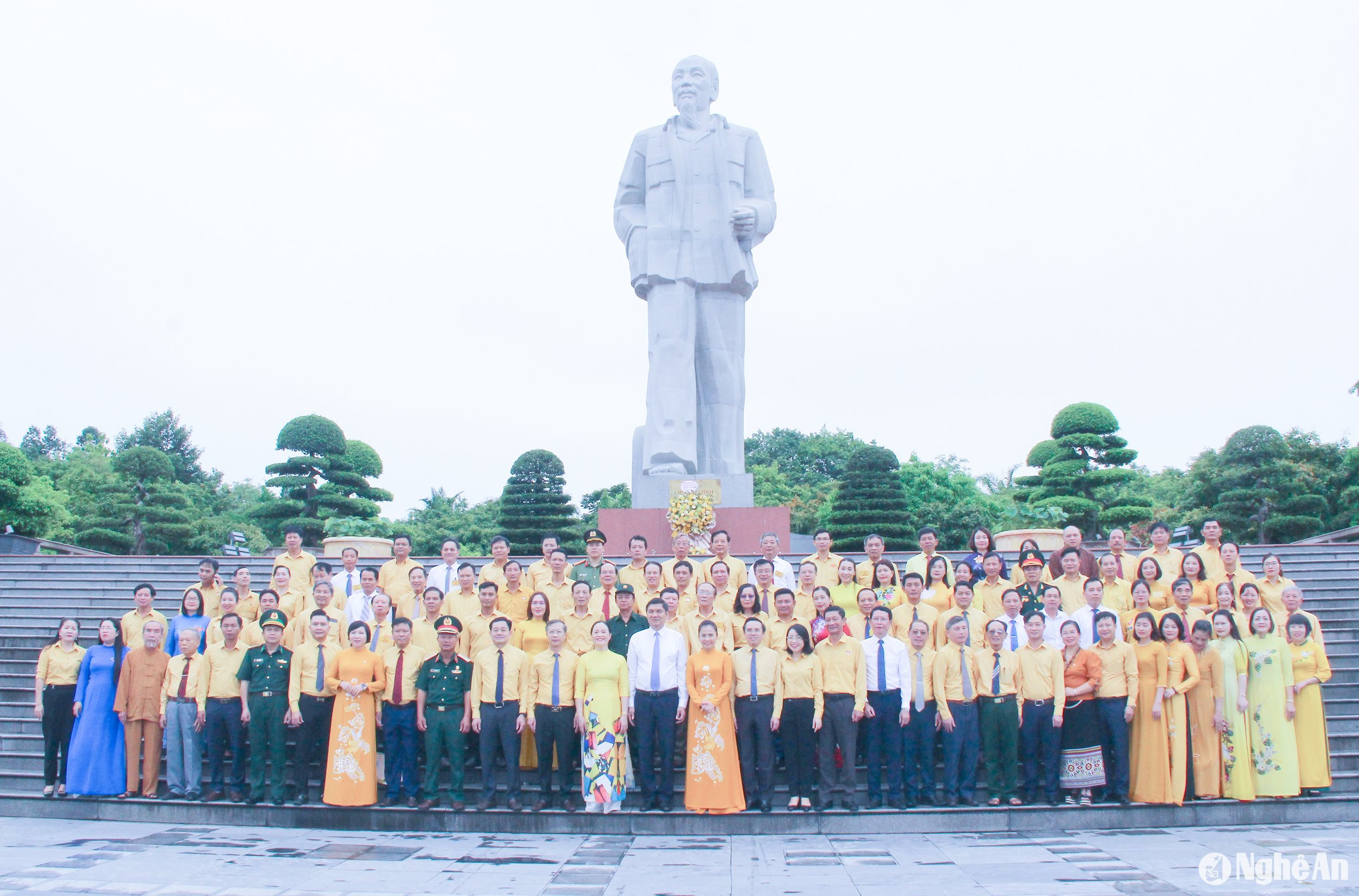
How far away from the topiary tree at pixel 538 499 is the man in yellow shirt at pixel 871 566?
10.9 m

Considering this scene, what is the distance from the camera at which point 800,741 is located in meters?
5.64

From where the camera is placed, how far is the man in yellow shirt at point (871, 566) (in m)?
6.73

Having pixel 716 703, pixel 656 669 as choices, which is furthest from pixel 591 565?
pixel 716 703

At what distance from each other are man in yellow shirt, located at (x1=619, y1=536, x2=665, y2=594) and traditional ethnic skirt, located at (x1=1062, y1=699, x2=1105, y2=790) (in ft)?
8.73

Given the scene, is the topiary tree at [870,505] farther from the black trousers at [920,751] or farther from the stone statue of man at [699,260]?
the black trousers at [920,751]

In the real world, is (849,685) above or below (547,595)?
below

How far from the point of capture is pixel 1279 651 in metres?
5.89

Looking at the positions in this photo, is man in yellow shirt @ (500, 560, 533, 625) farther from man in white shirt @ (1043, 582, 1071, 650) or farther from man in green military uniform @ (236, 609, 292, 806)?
man in white shirt @ (1043, 582, 1071, 650)

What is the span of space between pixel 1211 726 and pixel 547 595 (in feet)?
12.9

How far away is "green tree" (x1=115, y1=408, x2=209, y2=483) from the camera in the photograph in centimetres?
3441

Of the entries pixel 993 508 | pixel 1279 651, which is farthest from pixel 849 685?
pixel 993 508

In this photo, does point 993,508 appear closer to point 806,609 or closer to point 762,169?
point 762,169

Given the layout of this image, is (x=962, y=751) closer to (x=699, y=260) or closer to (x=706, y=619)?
(x=706, y=619)
